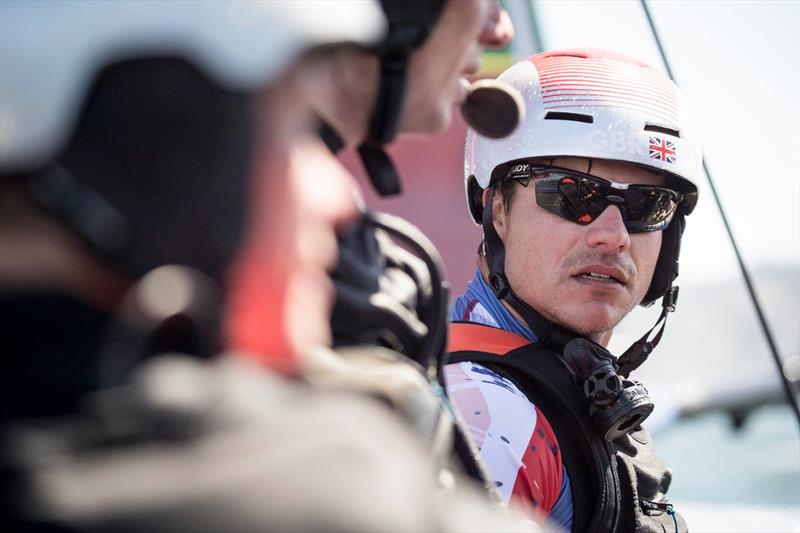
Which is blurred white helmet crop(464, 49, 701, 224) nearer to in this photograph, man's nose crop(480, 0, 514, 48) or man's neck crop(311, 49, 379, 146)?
man's nose crop(480, 0, 514, 48)

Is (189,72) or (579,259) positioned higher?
(579,259)

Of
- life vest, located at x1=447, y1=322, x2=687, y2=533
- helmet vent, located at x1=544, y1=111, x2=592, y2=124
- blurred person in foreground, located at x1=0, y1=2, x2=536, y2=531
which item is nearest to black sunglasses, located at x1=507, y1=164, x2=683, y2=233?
helmet vent, located at x1=544, y1=111, x2=592, y2=124

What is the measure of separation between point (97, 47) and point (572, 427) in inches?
46.6

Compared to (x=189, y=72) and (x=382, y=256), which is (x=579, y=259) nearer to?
(x=382, y=256)

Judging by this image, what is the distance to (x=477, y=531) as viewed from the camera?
55 cm

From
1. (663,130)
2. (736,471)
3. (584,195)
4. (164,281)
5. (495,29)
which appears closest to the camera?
(164,281)

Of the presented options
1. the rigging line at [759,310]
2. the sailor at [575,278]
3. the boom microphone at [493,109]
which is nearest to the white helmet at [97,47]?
the boom microphone at [493,109]

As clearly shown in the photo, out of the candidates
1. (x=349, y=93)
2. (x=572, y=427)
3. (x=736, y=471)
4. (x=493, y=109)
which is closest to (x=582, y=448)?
(x=572, y=427)

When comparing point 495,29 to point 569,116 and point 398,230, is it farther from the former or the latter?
point 569,116

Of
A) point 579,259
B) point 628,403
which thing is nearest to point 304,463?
point 628,403

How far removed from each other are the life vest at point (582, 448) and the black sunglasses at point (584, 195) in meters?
0.26

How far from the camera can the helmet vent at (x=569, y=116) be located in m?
1.77

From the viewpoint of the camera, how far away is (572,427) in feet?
5.03

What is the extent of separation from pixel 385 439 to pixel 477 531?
0.10 m
